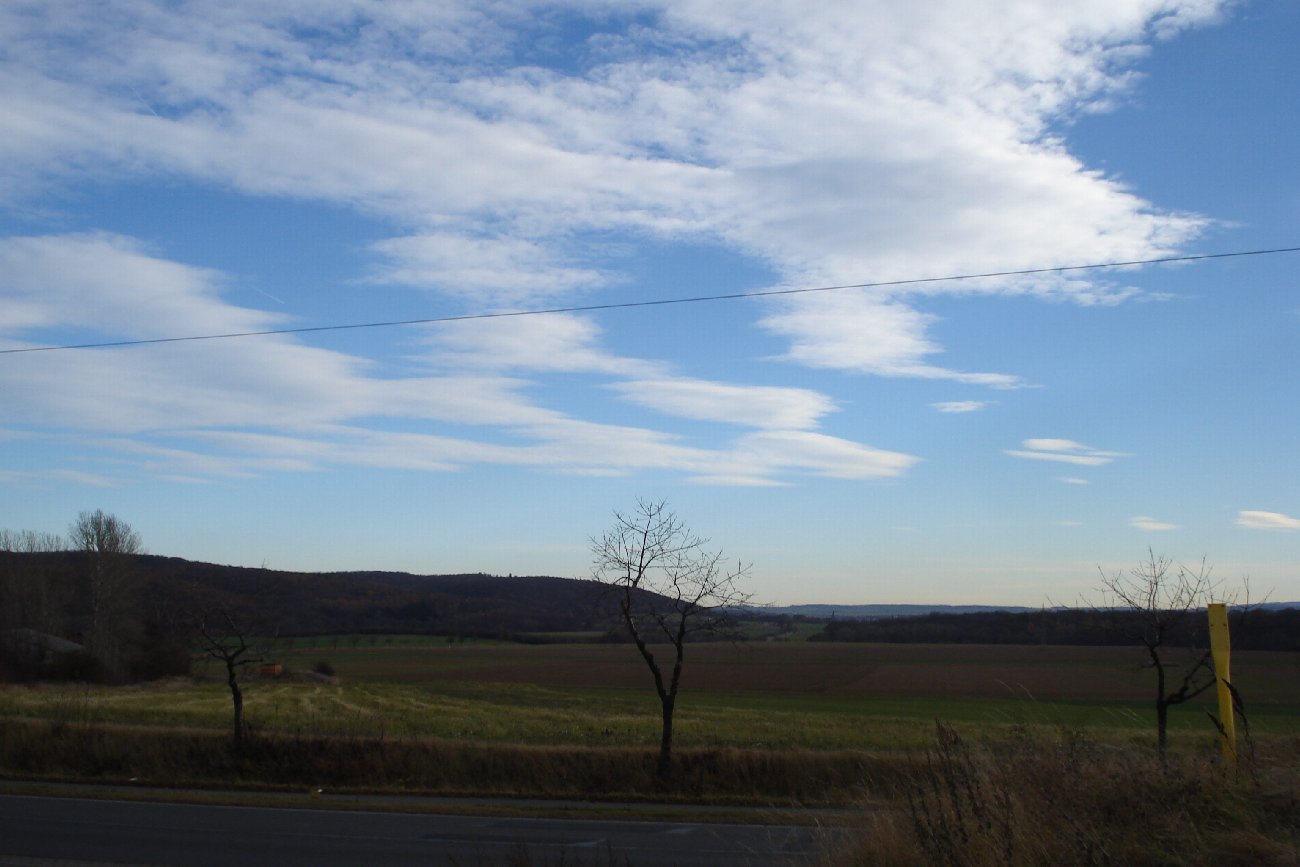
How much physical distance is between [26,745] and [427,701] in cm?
3044

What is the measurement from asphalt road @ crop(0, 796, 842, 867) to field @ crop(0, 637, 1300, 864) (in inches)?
86.2

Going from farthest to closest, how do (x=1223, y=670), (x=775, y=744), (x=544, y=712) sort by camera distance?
(x=544, y=712), (x=775, y=744), (x=1223, y=670)

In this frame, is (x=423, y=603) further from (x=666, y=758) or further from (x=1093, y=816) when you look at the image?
(x=1093, y=816)

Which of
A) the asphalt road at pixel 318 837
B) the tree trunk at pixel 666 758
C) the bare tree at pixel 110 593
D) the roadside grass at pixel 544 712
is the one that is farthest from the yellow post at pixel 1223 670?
the bare tree at pixel 110 593

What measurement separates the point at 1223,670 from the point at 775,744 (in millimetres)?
19271

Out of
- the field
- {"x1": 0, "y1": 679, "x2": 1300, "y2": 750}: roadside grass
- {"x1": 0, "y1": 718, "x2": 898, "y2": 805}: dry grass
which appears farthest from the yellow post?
{"x1": 0, "y1": 679, "x2": 1300, "y2": 750}: roadside grass

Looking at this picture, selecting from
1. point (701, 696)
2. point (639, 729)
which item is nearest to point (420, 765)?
point (639, 729)

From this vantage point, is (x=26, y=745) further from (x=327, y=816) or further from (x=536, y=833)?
(x=536, y=833)

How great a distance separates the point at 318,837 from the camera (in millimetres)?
14820

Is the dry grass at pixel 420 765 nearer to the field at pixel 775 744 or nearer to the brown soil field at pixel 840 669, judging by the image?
the field at pixel 775 744

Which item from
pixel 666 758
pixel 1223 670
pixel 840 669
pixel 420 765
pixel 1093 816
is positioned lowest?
pixel 840 669

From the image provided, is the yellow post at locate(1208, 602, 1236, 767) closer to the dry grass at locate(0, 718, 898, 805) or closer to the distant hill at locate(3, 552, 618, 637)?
the dry grass at locate(0, 718, 898, 805)

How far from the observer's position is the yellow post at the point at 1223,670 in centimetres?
812

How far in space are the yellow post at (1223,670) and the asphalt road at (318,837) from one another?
432cm
